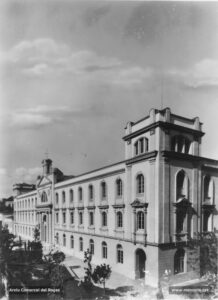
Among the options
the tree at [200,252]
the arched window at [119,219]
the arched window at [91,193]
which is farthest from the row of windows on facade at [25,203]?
the tree at [200,252]

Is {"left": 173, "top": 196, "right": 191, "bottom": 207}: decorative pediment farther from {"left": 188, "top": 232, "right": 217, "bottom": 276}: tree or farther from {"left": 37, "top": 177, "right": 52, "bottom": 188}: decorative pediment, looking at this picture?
{"left": 37, "top": 177, "right": 52, "bottom": 188}: decorative pediment

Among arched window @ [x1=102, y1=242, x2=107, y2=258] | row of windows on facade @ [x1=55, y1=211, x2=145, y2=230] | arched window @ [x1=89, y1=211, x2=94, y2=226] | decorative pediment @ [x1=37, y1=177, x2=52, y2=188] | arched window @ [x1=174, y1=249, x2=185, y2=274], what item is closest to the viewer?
arched window @ [x1=174, y1=249, x2=185, y2=274]

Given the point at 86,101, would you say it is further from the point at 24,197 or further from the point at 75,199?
the point at 24,197

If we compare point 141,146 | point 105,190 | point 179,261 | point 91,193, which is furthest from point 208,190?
point 91,193

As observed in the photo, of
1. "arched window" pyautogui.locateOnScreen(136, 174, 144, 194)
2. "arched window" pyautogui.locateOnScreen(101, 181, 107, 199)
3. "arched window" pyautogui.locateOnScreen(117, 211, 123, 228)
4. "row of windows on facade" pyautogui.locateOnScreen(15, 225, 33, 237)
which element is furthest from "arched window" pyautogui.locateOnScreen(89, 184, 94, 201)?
"row of windows on facade" pyautogui.locateOnScreen(15, 225, 33, 237)

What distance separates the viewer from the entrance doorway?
21.7 m

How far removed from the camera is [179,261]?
69.2 feet

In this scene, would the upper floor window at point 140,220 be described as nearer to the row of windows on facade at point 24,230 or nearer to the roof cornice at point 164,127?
the roof cornice at point 164,127

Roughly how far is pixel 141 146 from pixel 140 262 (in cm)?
946

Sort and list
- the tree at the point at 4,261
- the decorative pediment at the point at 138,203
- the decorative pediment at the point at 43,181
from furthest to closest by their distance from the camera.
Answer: the decorative pediment at the point at 43,181
the decorative pediment at the point at 138,203
the tree at the point at 4,261

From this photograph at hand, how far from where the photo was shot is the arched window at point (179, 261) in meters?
20.8

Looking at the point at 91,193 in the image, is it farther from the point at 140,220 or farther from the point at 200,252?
the point at 200,252

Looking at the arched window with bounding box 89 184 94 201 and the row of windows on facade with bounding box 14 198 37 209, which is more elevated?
the arched window with bounding box 89 184 94 201

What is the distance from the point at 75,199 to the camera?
30.8m
